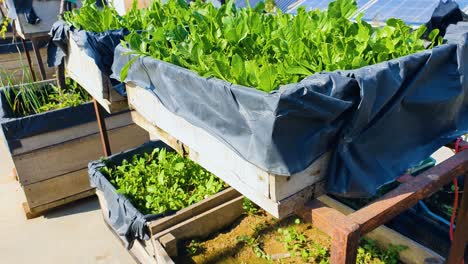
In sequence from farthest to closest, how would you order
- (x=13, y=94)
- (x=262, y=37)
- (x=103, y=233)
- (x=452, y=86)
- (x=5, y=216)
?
(x=13, y=94) < (x=5, y=216) < (x=103, y=233) < (x=262, y=37) < (x=452, y=86)

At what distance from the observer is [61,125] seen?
3.34 m

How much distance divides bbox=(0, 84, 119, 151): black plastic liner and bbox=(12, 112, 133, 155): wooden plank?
1.2 inches

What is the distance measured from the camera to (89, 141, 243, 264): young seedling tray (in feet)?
7.30

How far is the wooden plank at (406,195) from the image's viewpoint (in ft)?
3.91

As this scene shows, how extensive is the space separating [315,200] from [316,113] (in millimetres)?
360

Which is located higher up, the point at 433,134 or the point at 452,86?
the point at 452,86

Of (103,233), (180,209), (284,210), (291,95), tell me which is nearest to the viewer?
(291,95)

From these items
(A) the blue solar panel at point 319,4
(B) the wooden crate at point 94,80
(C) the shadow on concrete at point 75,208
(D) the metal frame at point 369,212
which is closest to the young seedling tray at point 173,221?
(B) the wooden crate at point 94,80

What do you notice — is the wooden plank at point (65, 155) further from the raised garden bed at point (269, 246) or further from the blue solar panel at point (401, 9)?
the blue solar panel at point (401, 9)

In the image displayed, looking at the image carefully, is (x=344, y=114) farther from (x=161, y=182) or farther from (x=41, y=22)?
(x=41, y=22)

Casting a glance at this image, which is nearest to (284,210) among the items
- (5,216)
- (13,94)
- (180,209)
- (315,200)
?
(315,200)

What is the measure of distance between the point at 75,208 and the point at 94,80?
1667mm

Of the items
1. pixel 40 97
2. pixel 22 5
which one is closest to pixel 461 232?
pixel 40 97

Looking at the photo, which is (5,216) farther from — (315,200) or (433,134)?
(433,134)
